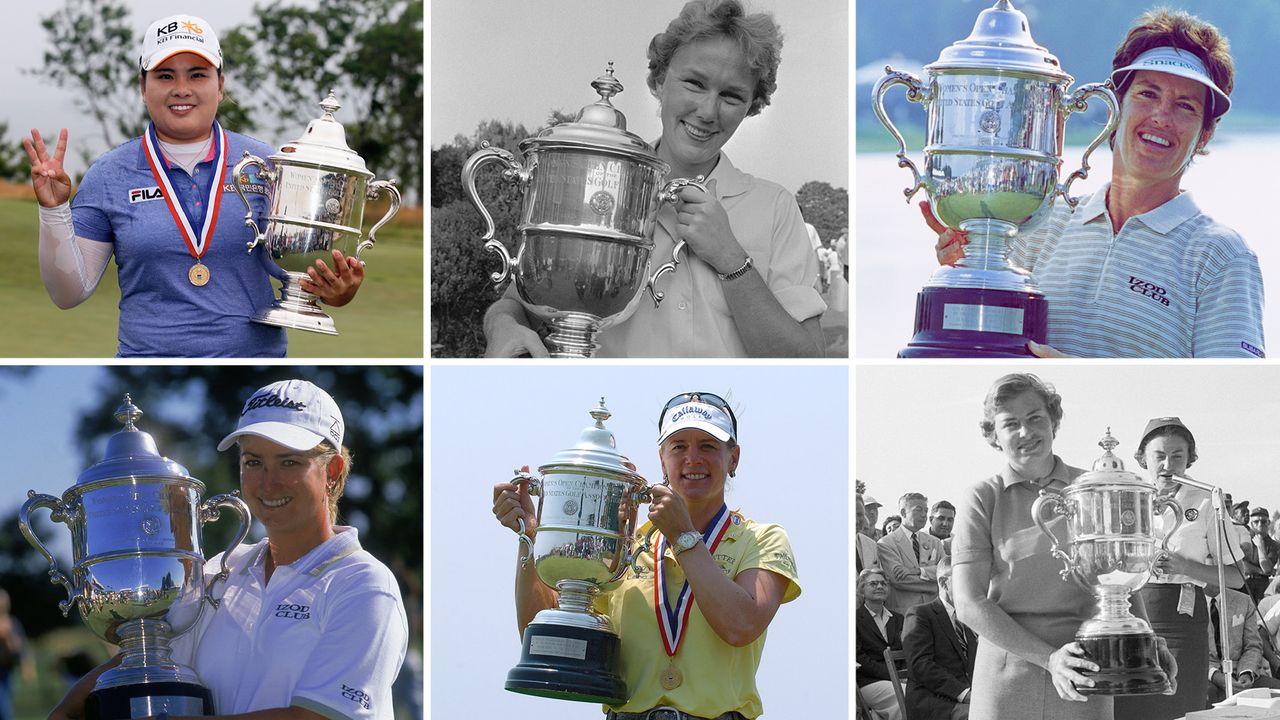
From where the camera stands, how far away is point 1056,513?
4.65 metres

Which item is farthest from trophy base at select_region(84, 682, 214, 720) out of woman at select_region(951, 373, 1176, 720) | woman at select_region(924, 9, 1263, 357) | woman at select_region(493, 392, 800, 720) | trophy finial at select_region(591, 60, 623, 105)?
woman at select_region(924, 9, 1263, 357)

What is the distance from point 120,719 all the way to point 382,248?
4.65 ft

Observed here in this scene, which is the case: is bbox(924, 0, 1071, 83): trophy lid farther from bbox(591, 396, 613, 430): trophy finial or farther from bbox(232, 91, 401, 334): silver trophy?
bbox(232, 91, 401, 334): silver trophy

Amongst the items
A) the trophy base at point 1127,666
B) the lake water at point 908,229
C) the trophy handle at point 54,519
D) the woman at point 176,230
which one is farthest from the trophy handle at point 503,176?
the trophy base at point 1127,666

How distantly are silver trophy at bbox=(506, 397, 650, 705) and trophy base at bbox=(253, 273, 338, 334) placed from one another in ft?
2.25

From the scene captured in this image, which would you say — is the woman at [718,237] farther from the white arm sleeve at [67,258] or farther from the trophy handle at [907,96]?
the white arm sleeve at [67,258]

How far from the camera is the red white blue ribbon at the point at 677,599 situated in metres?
4.18

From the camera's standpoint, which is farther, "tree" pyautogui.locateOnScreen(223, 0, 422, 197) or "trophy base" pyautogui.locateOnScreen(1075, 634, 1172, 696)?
"tree" pyautogui.locateOnScreen(223, 0, 422, 197)

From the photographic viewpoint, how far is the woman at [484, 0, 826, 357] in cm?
474

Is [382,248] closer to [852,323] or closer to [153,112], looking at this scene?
[153,112]

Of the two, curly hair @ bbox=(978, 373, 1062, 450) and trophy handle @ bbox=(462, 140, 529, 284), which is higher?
trophy handle @ bbox=(462, 140, 529, 284)

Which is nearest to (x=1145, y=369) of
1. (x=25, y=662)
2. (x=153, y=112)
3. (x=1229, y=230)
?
(x=1229, y=230)

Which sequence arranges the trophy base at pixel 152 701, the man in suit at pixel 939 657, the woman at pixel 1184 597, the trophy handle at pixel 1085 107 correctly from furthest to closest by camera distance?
the man in suit at pixel 939 657 < the woman at pixel 1184 597 < the trophy handle at pixel 1085 107 < the trophy base at pixel 152 701

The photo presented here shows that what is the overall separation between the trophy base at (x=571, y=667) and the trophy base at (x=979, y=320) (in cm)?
115
